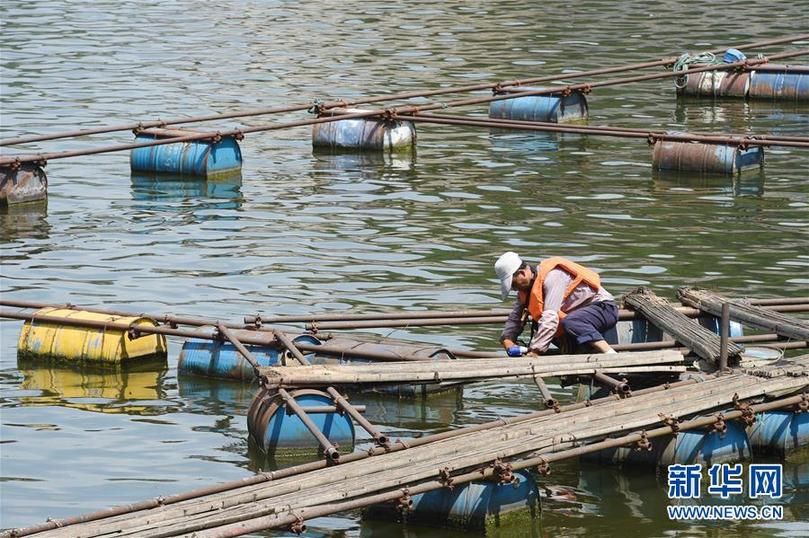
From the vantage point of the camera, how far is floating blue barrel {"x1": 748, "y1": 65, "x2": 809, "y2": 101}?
1282 inches

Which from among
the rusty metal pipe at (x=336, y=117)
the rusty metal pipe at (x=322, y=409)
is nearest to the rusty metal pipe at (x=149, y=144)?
the rusty metal pipe at (x=336, y=117)

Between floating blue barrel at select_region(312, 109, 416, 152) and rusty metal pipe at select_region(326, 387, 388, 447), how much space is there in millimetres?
14668

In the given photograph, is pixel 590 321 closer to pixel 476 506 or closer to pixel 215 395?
pixel 476 506

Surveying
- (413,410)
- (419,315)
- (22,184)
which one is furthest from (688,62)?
(413,410)

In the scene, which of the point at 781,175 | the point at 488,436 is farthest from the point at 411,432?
the point at 781,175

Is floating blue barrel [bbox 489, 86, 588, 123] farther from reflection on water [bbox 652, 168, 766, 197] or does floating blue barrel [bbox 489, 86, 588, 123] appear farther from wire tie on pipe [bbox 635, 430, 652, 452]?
wire tie on pipe [bbox 635, 430, 652, 452]

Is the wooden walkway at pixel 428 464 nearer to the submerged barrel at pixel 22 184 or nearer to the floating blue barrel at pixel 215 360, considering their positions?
the floating blue barrel at pixel 215 360

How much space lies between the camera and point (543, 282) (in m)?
14.4

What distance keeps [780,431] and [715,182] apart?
1222 centimetres

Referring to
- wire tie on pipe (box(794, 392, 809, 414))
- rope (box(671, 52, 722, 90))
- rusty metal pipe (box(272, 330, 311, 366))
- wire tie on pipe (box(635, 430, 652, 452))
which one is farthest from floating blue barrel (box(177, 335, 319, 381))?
rope (box(671, 52, 722, 90))

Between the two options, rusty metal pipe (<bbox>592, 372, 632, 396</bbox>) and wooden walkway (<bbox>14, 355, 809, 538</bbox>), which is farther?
rusty metal pipe (<bbox>592, 372, 632, 396</bbox>)

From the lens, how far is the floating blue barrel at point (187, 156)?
26.3m

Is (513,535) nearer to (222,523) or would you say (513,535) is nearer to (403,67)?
(222,523)

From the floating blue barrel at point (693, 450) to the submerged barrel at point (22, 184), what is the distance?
13514mm
